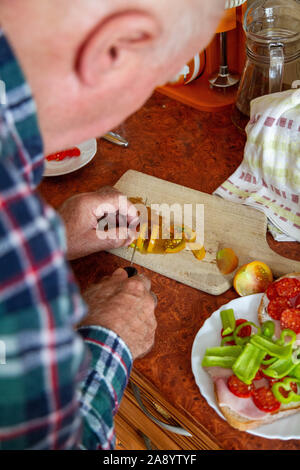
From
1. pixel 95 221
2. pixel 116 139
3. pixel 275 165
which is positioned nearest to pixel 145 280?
pixel 95 221

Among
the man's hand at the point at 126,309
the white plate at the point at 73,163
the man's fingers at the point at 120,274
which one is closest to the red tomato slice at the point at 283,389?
the man's hand at the point at 126,309

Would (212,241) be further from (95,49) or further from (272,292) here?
(95,49)

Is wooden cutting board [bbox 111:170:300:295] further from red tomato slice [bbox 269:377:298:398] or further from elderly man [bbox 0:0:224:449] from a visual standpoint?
elderly man [bbox 0:0:224:449]

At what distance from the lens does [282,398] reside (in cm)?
85

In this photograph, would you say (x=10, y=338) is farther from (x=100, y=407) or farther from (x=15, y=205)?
(x=100, y=407)

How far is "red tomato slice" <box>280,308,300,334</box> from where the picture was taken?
934 mm

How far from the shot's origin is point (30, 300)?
47 centimetres

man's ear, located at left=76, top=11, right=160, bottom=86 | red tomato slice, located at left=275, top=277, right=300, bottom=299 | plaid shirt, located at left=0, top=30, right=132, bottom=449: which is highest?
man's ear, located at left=76, top=11, right=160, bottom=86

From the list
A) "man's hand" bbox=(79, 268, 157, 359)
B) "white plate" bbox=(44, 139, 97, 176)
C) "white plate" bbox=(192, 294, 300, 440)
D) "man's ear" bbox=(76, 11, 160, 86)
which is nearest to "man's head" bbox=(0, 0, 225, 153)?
"man's ear" bbox=(76, 11, 160, 86)

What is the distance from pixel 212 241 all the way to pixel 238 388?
1.31 ft

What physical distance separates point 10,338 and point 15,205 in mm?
125

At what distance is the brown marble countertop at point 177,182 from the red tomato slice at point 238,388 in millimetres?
62

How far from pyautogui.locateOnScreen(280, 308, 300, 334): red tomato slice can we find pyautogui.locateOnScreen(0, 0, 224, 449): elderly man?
0.50 meters
